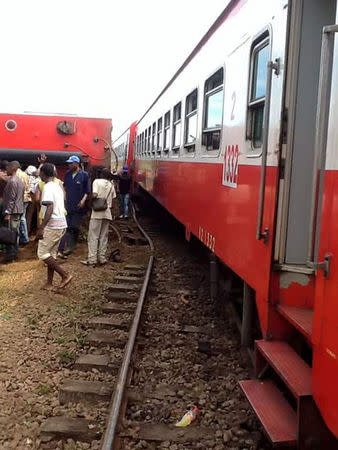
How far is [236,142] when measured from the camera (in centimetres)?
441

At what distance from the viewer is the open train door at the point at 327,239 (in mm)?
2432

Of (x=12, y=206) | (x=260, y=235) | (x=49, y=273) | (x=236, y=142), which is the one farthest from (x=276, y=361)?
(x=12, y=206)

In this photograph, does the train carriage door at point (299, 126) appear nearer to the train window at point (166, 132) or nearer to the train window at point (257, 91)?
the train window at point (257, 91)

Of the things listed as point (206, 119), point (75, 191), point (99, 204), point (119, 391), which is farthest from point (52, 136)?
point (119, 391)

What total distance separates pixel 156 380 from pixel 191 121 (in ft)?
11.3

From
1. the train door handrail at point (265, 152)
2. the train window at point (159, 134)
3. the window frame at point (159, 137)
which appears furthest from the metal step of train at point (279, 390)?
the train window at point (159, 134)

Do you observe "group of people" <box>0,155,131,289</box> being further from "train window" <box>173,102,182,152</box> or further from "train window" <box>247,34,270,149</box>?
"train window" <box>247,34,270,149</box>

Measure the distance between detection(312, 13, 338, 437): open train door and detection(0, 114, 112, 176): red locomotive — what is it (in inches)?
356

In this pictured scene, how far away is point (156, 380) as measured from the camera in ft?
15.0

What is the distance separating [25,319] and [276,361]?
3.55 meters

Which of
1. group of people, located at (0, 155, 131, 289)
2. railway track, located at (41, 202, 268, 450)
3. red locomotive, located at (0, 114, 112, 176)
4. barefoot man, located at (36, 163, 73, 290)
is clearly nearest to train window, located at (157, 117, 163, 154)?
red locomotive, located at (0, 114, 112, 176)

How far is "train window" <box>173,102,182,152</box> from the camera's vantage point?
8034 mm

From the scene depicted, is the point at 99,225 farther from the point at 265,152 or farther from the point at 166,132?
the point at 265,152

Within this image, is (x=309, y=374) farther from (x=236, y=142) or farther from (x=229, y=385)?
(x=236, y=142)
